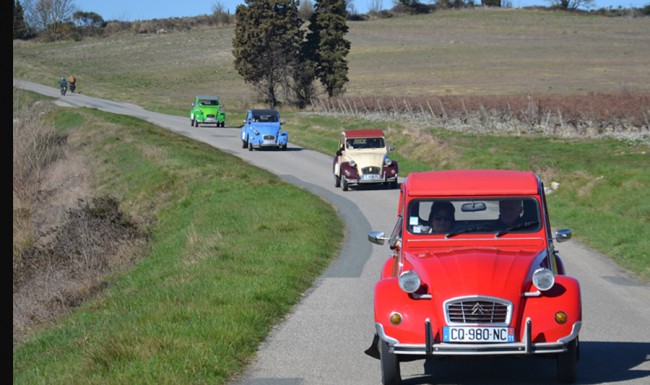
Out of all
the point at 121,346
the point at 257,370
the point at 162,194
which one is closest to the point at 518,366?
the point at 257,370

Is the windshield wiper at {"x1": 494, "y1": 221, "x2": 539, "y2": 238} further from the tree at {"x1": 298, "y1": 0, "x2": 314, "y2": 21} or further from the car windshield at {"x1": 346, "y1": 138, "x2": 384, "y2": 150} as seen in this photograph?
the tree at {"x1": 298, "y1": 0, "x2": 314, "y2": 21}

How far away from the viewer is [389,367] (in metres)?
8.19

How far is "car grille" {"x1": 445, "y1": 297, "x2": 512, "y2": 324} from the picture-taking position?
25.9 ft

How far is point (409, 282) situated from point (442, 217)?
62.9 inches

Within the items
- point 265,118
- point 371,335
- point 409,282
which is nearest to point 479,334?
point 409,282

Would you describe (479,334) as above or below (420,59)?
above

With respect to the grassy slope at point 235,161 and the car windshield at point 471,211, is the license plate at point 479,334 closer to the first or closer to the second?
the car windshield at point 471,211

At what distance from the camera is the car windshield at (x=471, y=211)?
9.45m

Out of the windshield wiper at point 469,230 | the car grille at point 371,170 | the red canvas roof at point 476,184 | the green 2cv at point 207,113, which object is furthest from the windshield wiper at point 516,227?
the green 2cv at point 207,113

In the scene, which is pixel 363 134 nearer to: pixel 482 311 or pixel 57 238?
pixel 57 238

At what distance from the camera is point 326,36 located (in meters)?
70.5

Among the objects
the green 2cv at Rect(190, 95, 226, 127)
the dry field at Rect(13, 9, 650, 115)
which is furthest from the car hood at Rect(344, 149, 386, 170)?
the dry field at Rect(13, 9, 650, 115)

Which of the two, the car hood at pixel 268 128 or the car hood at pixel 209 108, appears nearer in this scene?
the car hood at pixel 268 128
